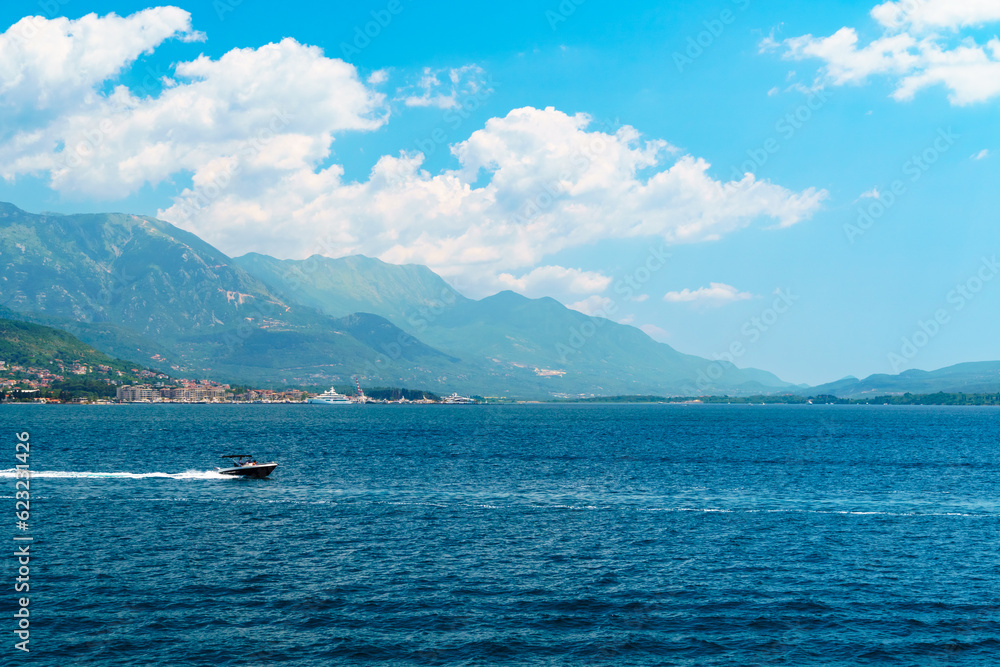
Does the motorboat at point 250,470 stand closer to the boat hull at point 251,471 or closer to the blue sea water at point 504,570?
the boat hull at point 251,471

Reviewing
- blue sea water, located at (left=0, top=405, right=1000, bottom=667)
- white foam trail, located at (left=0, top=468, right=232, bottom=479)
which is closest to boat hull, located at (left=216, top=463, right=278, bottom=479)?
white foam trail, located at (left=0, top=468, right=232, bottom=479)

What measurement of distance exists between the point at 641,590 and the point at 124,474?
85.8 m

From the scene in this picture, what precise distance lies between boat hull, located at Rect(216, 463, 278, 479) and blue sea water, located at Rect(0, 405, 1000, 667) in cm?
332

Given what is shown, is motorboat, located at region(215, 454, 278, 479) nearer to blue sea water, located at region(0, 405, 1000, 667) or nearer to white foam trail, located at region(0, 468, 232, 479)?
white foam trail, located at region(0, 468, 232, 479)

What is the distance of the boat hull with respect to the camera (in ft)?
352

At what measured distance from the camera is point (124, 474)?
107 meters

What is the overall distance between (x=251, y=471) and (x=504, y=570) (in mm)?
63514

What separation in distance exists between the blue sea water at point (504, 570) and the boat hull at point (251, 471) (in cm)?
332

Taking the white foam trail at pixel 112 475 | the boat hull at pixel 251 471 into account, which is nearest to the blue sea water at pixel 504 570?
the white foam trail at pixel 112 475

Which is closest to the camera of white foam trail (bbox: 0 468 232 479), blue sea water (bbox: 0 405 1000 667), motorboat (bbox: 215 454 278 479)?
blue sea water (bbox: 0 405 1000 667)

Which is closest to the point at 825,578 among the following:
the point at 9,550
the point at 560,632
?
the point at 560,632

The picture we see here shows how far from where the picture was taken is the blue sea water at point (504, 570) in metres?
41.3

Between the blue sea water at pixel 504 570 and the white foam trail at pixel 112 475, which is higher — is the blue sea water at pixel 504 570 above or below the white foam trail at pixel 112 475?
below

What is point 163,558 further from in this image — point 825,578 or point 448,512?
point 825,578
